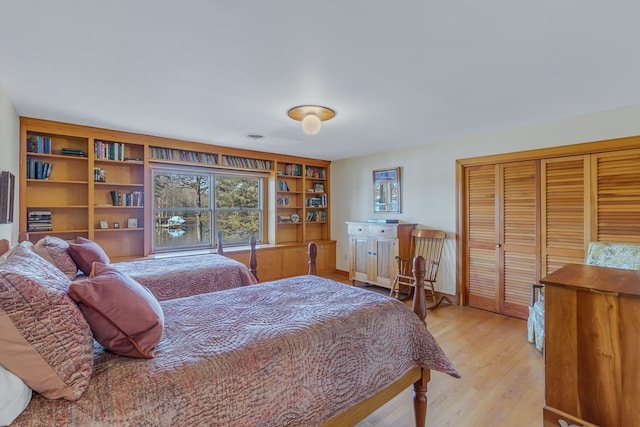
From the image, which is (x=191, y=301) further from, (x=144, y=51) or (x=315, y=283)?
(x=144, y=51)

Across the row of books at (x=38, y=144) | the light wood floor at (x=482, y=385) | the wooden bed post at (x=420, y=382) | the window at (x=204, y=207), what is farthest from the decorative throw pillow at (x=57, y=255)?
the wooden bed post at (x=420, y=382)

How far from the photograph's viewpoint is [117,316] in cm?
112

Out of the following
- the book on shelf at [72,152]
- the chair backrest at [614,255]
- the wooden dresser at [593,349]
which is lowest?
the wooden dresser at [593,349]

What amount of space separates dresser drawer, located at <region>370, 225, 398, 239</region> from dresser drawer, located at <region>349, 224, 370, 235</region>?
0.11 metres

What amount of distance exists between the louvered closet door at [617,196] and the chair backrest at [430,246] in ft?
5.27

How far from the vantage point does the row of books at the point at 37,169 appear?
131 inches

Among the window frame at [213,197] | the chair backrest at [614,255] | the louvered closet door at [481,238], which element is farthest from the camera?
Answer: the window frame at [213,197]

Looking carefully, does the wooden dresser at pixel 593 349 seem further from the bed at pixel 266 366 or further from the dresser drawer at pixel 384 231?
the dresser drawer at pixel 384 231

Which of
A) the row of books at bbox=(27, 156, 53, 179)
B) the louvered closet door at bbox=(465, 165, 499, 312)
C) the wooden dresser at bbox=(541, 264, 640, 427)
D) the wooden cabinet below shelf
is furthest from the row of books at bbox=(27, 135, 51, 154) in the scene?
the louvered closet door at bbox=(465, 165, 499, 312)

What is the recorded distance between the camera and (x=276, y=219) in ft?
17.5

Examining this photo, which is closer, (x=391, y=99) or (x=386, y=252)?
(x=391, y=99)

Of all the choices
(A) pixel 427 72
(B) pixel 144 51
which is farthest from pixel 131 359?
(A) pixel 427 72

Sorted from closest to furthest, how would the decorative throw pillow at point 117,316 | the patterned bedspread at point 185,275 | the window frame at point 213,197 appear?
the decorative throw pillow at point 117,316
the patterned bedspread at point 185,275
the window frame at point 213,197

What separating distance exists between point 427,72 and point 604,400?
2110 mm
